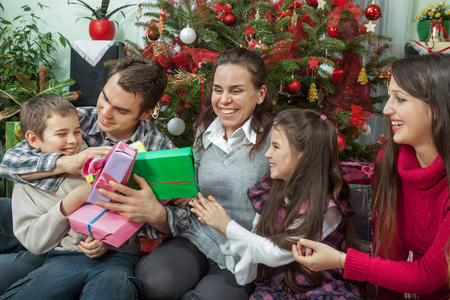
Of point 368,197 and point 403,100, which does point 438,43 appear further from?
point 403,100

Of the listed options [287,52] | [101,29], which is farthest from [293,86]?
[101,29]

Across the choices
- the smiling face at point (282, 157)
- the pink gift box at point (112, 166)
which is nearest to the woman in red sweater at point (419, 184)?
the smiling face at point (282, 157)

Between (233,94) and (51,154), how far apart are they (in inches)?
29.2

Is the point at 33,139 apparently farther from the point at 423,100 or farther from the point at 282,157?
the point at 423,100

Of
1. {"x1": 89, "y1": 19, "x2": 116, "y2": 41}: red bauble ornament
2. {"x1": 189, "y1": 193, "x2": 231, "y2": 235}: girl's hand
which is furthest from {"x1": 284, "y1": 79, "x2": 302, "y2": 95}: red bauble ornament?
{"x1": 89, "y1": 19, "x2": 116, "y2": 41}: red bauble ornament

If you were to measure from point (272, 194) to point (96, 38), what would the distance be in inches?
112

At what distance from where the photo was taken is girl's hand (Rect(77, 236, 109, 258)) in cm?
143

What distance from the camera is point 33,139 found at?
1.61 m

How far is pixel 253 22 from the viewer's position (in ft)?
7.43

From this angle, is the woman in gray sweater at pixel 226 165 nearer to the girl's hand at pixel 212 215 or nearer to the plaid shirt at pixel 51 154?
the girl's hand at pixel 212 215

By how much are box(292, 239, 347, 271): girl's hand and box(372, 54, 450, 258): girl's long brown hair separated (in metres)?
0.28

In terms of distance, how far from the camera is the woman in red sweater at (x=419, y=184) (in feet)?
4.01

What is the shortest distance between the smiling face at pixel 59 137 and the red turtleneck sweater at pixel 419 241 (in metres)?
1.10

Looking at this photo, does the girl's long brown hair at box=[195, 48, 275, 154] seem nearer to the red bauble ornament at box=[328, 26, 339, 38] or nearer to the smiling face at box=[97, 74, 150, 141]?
the smiling face at box=[97, 74, 150, 141]
